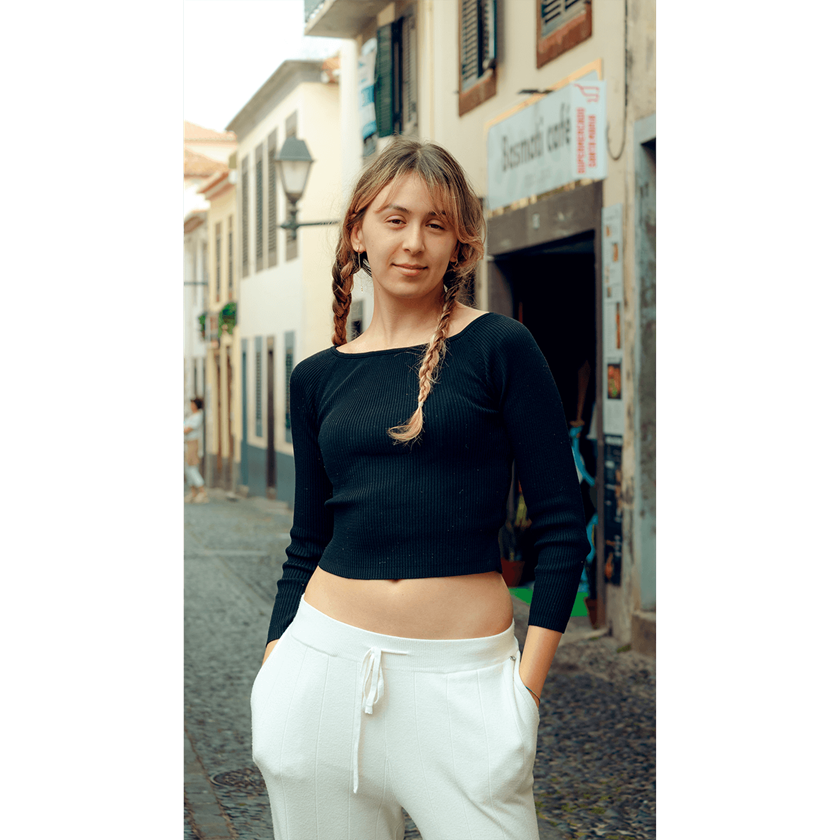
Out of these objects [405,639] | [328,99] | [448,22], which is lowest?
[405,639]

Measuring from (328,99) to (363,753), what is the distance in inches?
795

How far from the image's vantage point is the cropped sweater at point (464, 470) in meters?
1.80

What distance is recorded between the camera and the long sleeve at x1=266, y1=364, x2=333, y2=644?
2059 millimetres

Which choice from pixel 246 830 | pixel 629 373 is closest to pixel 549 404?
pixel 246 830

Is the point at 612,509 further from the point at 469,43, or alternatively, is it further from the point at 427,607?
the point at 427,607

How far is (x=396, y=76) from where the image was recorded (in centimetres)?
1211

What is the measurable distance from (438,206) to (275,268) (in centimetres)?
2150

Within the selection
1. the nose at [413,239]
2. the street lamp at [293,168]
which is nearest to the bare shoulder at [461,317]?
the nose at [413,239]

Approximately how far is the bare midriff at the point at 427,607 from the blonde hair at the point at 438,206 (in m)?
0.22

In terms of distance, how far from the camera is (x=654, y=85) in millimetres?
6469

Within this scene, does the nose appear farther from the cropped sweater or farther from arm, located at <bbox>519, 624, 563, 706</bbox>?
arm, located at <bbox>519, 624, 563, 706</bbox>

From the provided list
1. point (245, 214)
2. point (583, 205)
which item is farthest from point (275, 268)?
point (583, 205)

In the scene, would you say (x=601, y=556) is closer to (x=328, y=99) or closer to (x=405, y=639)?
(x=405, y=639)
